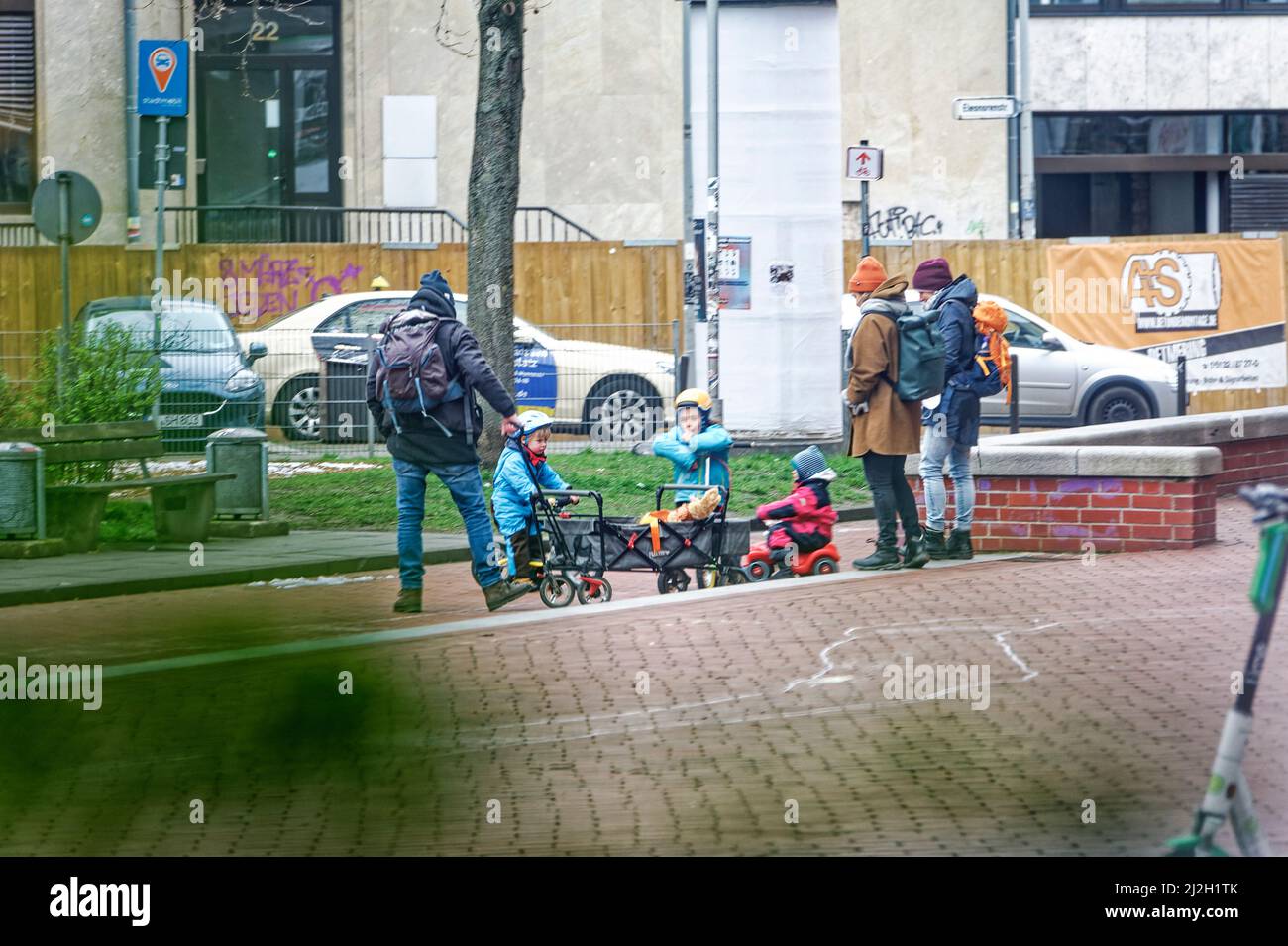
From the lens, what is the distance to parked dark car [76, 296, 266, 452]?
1652 centimetres

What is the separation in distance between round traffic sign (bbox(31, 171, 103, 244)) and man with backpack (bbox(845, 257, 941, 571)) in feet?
24.0

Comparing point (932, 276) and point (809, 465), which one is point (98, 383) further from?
point (932, 276)

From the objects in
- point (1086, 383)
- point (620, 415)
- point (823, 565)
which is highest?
point (1086, 383)

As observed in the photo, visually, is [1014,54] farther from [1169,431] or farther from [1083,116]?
[1169,431]

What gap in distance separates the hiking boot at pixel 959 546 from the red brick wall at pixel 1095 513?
40cm

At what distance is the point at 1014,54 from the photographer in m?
29.2

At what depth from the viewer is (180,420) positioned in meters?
16.7

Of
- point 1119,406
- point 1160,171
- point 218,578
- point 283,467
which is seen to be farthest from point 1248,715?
point 1160,171

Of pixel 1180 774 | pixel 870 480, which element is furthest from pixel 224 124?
pixel 1180 774

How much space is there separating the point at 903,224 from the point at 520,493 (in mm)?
20166

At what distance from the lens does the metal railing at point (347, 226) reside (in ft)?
90.3

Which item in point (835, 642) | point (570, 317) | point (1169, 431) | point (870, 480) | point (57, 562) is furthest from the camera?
point (570, 317)

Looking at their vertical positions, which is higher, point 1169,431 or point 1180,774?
point 1169,431
